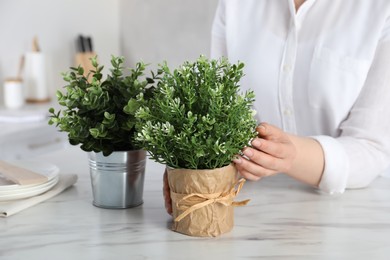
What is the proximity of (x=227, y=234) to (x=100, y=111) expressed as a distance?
346 mm

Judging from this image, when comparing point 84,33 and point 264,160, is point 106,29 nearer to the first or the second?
point 84,33

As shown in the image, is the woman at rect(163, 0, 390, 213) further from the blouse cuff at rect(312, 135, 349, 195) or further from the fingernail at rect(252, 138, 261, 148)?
the fingernail at rect(252, 138, 261, 148)

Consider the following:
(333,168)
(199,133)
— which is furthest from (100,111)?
(333,168)

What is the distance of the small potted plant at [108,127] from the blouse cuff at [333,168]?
427mm

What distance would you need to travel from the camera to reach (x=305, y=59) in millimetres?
1727

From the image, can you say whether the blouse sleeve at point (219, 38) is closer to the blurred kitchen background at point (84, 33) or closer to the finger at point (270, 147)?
the finger at point (270, 147)

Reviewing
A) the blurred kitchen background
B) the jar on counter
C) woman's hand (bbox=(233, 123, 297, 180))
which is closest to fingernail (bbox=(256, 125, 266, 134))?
woman's hand (bbox=(233, 123, 297, 180))

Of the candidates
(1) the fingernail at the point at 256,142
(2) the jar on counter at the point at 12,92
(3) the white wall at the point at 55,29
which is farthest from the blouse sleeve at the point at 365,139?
(3) the white wall at the point at 55,29

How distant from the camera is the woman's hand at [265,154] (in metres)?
1.14

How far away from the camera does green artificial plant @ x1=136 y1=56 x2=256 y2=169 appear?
992mm

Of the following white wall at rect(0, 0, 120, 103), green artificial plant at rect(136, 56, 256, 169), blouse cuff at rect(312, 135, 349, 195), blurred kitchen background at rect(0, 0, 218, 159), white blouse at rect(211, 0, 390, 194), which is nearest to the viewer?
green artificial plant at rect(136, 56, 256, 169)

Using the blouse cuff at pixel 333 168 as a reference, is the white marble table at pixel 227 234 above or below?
below

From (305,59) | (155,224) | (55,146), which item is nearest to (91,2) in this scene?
(55,146)

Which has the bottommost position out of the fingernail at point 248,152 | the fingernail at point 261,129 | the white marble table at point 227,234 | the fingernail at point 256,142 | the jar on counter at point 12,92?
the jar on counter at point 12,92
